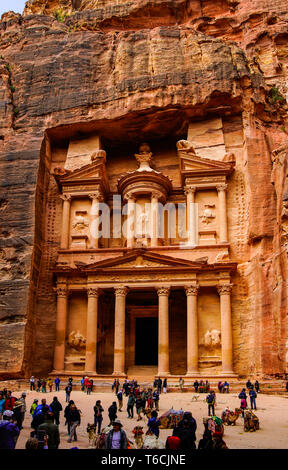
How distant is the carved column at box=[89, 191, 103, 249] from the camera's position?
3300 cm

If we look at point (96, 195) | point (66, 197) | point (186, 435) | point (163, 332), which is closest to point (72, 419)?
point (186, 435)

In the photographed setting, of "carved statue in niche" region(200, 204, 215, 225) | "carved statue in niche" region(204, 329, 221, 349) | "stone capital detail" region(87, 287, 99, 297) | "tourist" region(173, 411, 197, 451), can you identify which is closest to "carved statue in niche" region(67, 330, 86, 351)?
"stone capital detail" region(87, 287, 99, 297)

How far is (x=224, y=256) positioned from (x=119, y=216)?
9.06m

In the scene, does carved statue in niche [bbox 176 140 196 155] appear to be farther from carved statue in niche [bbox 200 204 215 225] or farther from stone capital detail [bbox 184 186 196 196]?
carved statue in niche [bbox 200 204 215 225]

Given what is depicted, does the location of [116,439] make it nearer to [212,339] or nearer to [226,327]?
[226,327]

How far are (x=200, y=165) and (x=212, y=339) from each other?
12083 millimetres

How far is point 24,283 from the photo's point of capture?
2927 centimetres

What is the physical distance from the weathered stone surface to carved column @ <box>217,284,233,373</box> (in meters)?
1.05

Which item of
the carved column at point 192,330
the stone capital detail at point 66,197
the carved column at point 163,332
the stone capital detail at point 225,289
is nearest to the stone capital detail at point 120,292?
the carved column at point 163,332

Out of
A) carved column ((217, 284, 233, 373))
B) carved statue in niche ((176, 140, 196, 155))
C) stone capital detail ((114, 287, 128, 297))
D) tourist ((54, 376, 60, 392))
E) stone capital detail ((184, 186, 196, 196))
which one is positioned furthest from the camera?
carved statue in niche ((176, 140, 196, 155))

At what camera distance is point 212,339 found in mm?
28953
